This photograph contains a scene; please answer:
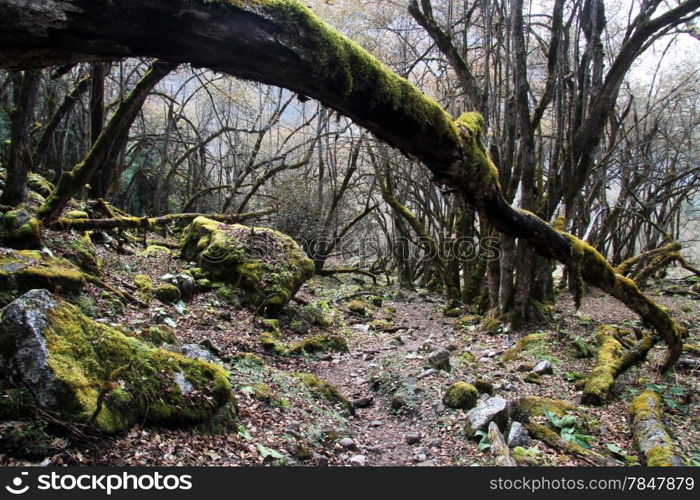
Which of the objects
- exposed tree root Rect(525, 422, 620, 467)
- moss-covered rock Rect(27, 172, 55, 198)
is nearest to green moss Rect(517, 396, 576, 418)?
exposed tree root Rect(525, 422, 620, 467)

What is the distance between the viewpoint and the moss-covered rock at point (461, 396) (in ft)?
14.8

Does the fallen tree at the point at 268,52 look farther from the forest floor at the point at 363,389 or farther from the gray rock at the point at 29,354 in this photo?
the forest floor at the point at 363,389

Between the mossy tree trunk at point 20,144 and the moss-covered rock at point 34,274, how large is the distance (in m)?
1.61

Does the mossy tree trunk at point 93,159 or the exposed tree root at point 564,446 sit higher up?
the mossy tree trunk at point 93,159

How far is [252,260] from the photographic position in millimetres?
7891

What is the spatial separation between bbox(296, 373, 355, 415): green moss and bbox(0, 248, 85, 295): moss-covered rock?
8.39 ft

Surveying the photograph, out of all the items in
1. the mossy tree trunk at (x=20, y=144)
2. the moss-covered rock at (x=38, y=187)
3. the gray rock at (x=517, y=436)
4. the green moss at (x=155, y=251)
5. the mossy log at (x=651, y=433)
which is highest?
the mossy tree trunk at (x=20, y=144)

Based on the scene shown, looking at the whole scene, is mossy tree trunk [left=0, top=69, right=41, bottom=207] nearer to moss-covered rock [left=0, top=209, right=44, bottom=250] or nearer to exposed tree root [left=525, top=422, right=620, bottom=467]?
moss-covered rock [left=0, top=209, right=44, bottom=250]

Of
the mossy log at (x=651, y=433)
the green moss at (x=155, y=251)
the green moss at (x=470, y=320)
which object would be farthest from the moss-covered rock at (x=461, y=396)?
the green moss at (x=155, y=251)

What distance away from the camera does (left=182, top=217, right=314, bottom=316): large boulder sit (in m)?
7.51

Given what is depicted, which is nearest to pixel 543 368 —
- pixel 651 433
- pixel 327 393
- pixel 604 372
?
pixel 604 372

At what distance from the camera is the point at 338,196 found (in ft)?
43.5

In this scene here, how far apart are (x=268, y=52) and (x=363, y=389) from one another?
4.19 metres

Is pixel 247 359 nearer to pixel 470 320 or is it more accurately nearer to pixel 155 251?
Answer: pixel 155 251
